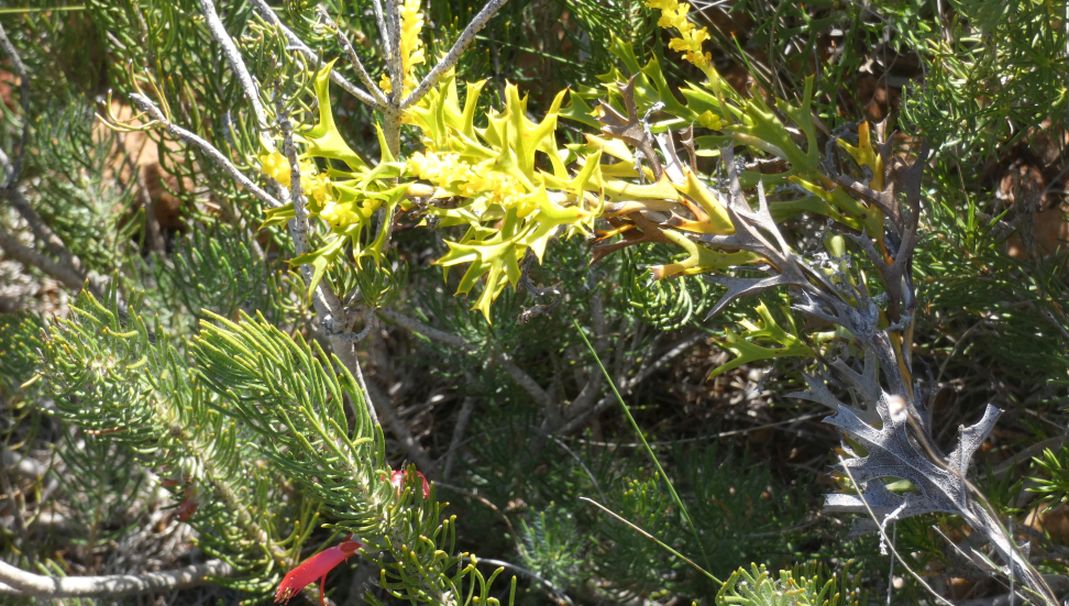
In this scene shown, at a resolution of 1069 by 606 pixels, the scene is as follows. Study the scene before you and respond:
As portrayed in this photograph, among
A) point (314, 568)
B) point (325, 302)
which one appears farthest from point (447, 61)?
point (314, 568)

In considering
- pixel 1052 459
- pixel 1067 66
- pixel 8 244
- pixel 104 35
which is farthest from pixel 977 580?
pixel 8 244

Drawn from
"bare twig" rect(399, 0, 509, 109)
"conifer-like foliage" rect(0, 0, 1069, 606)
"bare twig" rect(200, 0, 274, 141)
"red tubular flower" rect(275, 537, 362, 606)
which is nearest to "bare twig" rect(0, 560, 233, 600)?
"conifer-like foliage" rect(0, 0, 1069, 606)

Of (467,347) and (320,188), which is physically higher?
(320,188)

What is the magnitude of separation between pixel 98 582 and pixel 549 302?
655 mm

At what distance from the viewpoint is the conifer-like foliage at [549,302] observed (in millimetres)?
766

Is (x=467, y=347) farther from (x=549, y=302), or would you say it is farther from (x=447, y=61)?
(x=447, y=61)

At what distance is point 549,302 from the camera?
4.05 feet

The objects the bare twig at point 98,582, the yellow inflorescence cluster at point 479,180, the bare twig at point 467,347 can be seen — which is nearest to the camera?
the yellow inflorescence cluster at point 479,180

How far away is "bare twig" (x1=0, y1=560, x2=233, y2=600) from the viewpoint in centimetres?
107

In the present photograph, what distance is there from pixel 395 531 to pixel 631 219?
0.38 meters

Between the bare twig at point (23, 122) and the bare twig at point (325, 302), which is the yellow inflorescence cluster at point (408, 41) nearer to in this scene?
the bare twig at point (325, 302)

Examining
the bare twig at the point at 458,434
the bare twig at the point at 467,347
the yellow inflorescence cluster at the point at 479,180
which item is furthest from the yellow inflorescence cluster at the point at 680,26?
the bare twig at the point at 458,434

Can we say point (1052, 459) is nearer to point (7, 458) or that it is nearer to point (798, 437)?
point (798, 437)

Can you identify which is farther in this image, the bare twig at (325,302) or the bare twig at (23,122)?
the bare twig at (23,122)
